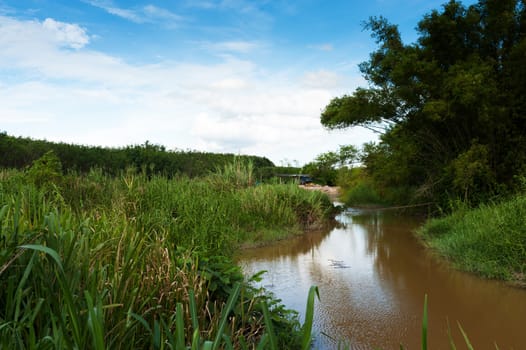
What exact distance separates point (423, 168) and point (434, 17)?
3.73m

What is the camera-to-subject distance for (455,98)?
8.84 m

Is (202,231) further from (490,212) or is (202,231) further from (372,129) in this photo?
(372,129)

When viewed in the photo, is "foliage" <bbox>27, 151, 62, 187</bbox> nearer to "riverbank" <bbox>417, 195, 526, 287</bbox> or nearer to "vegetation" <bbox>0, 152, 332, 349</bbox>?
"vegetation" <bbox>0, 152, 332, 349</bbox>

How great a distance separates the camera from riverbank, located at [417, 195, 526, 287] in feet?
17.6

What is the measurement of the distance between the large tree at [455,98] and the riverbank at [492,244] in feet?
7.07

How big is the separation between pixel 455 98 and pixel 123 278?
8291 millimetres

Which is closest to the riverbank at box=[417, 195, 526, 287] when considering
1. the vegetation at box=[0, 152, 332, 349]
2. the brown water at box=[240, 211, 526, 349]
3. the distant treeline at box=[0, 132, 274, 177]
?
the brown water at box=[240, 211, 526, 349]

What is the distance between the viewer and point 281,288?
5191mm

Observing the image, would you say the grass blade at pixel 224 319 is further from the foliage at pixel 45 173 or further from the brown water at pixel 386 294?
the foliage at pixel 45 173

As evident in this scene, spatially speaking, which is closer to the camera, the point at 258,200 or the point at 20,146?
the point at 258,200

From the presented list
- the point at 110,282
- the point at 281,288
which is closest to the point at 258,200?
the point at 281,288

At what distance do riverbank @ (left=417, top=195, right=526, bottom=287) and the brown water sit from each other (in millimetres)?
190

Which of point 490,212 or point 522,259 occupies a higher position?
point 490,212

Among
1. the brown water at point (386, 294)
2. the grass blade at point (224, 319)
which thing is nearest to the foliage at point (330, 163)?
the brown water at point (386, 294)
